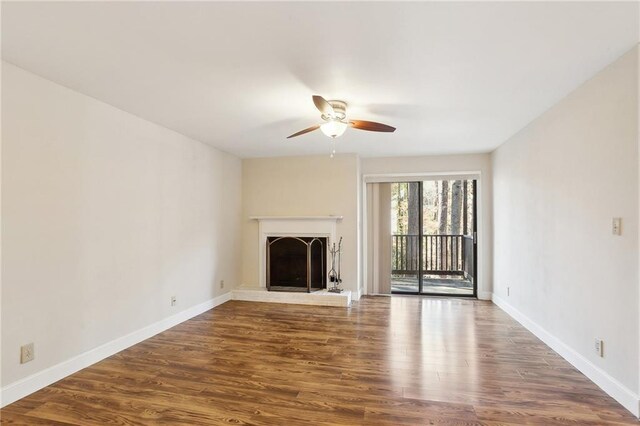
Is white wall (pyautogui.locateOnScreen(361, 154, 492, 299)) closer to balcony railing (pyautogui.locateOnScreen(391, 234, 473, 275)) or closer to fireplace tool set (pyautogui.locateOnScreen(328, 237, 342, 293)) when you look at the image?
balcony railing (pyautogui.locateOnScreen(391, 234, 473, 275))

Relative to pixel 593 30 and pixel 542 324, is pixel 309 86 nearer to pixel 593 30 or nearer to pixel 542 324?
pixel 593 30

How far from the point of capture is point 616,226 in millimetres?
2207

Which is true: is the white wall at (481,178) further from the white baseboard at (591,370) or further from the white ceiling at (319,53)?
the white ceiling at (319,53)

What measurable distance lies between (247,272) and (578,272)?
14.4 ft

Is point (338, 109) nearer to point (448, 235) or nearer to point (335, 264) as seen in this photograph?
point (335, 264)

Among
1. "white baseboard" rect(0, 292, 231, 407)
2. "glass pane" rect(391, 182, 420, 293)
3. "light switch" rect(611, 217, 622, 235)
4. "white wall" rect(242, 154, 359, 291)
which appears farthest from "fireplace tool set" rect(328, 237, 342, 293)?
"light switch" rect(611, 217, 622, 235)

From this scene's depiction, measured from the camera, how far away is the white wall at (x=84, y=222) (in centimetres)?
226

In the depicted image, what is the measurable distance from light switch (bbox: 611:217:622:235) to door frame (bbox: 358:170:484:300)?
2.95 m

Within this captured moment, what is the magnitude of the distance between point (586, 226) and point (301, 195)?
370cm

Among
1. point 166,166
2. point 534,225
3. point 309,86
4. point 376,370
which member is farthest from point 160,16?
point 534,225

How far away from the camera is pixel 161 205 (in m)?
3.68

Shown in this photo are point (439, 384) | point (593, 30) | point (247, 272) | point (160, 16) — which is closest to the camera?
point (160, 16)

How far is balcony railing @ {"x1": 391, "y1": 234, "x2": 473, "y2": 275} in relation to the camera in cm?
558

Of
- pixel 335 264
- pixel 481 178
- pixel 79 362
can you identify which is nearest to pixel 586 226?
pixel 481 178
